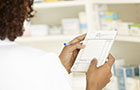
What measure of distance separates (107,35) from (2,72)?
0.53m

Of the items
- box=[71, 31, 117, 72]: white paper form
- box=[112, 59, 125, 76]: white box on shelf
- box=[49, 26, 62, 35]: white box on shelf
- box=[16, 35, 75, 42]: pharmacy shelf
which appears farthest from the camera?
box=[49, 26, 62, 35]: white box on shelf

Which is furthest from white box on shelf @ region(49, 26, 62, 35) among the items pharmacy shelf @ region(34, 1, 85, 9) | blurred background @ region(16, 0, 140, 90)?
pharmacy shelf @ region(34, 1, 85, 9)

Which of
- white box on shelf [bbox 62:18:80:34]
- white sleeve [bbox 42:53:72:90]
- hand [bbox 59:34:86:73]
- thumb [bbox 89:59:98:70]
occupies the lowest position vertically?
white box on shelf [bbox 62:18:80:34]

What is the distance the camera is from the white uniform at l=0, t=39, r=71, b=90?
3.06ft

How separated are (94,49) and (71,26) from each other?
1110 mm

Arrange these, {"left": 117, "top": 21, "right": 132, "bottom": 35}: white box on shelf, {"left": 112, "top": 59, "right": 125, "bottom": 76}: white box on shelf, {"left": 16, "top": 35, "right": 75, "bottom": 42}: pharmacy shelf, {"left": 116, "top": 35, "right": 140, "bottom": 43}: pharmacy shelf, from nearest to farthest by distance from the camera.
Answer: {"left": 116, "top": 35, "right": 140, "bottom": 43}: pharmacy shelf < {"left": 117, "top": 21, "right": 132, "bottom": 35}: white box on shelf < {"left": 112, "top": 59, "right": 125, "bottom": 76}: white box on shelf < {"left": 16, "top": 35, "right": 75, "bottom": 42}: pharmacy shelf

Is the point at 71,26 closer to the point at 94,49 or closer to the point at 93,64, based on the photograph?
the point at 94,49

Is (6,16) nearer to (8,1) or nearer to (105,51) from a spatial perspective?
(8,1)

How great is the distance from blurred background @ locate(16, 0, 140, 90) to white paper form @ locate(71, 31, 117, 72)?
371 mm

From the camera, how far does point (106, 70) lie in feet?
3.89

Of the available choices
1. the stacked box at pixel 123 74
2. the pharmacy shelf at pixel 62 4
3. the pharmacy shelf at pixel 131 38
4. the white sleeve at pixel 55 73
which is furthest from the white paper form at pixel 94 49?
the pharmacy shelf at pixel 62 4

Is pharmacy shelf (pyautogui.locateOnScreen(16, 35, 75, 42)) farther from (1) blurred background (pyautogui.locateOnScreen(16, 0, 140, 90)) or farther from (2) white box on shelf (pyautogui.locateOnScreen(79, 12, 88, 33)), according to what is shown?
(2) white box on shelf (pyautogui.locateOnScreen(79, 12, 88, 33))

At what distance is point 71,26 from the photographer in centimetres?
242

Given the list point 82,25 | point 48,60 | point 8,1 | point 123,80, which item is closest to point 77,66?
point 48,60
